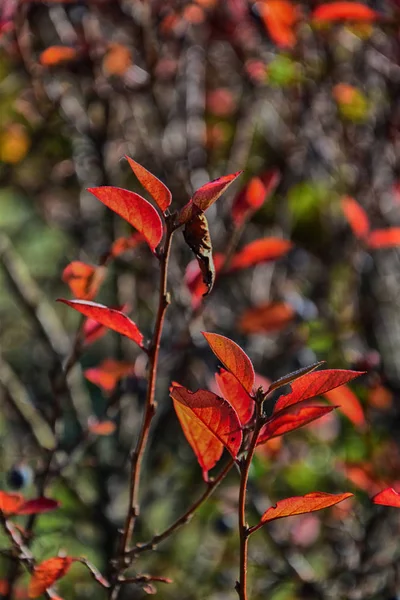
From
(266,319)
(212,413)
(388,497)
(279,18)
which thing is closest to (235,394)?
(212,413)

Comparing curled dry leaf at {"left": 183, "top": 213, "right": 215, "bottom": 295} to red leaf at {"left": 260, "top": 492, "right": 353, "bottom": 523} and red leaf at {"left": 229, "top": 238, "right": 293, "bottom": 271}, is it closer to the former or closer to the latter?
red leaf at {"left": 260, "top": 492, "right": 353, "bottom": 523}

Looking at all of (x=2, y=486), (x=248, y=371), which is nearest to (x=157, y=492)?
(x=2, y=486)

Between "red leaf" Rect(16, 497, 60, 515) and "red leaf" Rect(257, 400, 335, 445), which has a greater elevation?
"red leaf" Rect(257, 400, 335, 445)

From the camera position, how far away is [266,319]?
5.31 ft

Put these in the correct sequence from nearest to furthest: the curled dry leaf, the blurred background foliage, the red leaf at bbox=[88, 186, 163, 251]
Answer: the curled dry leaf < the red leaf at bbox=[88, 186, 163, 251] < the blurred background foliage

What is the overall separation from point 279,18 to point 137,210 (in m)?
1.21

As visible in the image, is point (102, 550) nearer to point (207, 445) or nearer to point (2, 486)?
point (2, 486)

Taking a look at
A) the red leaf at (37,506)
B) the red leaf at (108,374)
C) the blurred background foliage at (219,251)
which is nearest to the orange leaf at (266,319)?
the blurred background foliage at (219,251)

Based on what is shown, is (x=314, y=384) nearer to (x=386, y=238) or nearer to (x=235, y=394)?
(x=235, y=394)

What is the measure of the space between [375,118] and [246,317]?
1.14 meters

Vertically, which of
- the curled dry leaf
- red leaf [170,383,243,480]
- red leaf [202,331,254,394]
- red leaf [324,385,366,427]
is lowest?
red leaf [324,385,366,427]

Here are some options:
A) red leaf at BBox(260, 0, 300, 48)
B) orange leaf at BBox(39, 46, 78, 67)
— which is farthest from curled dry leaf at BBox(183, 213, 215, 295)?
red leaf at BBox(260, 0, 300, 48)

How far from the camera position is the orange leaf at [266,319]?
5.25 ft

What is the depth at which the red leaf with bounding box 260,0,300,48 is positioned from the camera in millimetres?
1816
